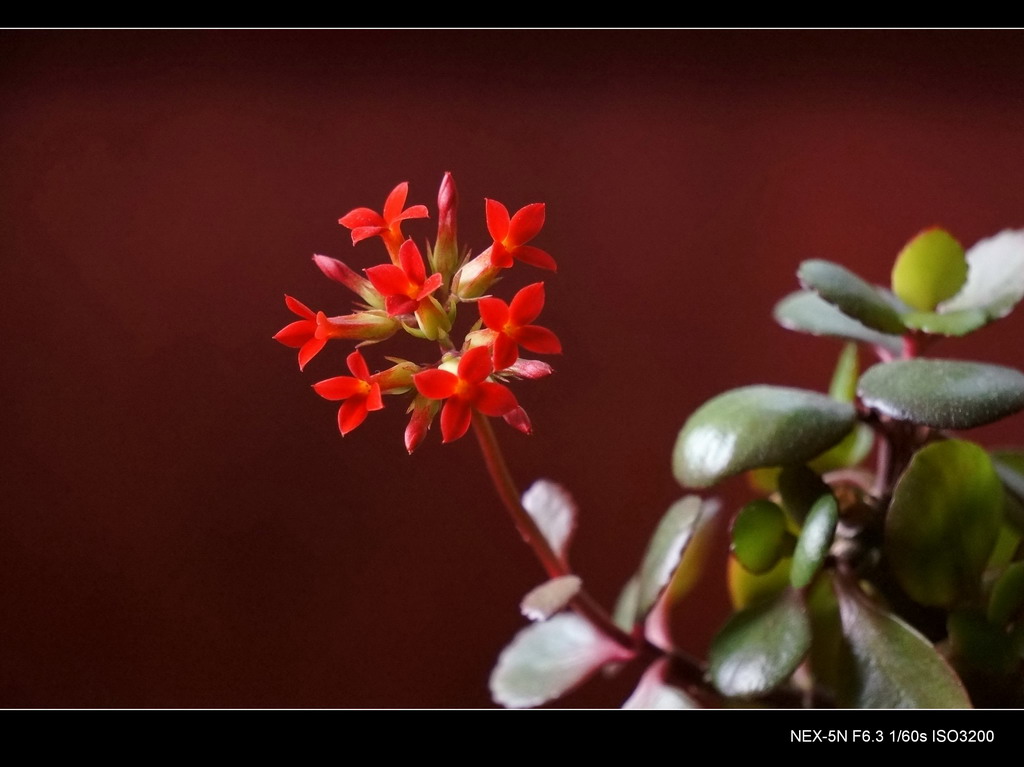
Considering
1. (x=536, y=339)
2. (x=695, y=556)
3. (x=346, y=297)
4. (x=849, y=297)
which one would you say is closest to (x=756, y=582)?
(x=695, y=556)

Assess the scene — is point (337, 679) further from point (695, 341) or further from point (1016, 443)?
point (1016, 443)

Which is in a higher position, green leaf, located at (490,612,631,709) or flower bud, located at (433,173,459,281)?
flower bud, located at (433,173,459,281)

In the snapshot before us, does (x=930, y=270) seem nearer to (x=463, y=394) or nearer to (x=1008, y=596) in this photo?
(x=1008, y=596)

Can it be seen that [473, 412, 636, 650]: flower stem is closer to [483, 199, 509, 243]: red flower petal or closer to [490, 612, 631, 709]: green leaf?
[490, 612, 631, 709]: green leaf

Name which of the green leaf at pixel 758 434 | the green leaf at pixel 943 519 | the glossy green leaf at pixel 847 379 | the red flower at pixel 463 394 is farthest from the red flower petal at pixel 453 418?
the glossy green leaf at pixel 847 379

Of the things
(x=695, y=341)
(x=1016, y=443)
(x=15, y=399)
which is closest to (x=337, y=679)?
(x=15, y=399)

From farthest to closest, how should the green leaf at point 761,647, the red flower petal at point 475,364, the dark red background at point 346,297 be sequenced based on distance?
the dark red background at point 346,297 < the green leaf at point 761,647 < the red flower petal at point 475,364

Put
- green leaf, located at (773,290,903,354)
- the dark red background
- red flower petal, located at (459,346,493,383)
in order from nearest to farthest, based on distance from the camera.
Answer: red flower petal, located at (459,346,493,383) < green leaf, located at (773,290,903,354) < the dark red background

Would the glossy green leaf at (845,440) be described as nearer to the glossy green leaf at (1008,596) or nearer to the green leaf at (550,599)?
the glossy green leaf at (1008,596)

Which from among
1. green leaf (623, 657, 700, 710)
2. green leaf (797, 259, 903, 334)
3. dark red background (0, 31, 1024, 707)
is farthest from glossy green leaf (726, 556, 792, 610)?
dark red background (0, 31, 1024, 707)
